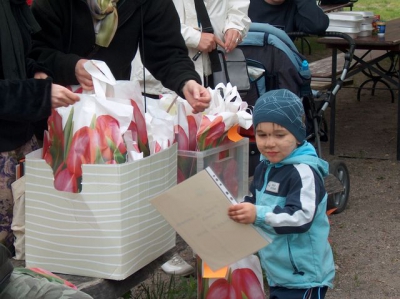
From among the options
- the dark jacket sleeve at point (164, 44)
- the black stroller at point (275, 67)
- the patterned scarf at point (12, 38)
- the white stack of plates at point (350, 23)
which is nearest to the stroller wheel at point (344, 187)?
the black stroller at point (275, 67)

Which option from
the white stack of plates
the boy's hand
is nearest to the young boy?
Answer: the boy's hand

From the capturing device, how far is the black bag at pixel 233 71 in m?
5.04

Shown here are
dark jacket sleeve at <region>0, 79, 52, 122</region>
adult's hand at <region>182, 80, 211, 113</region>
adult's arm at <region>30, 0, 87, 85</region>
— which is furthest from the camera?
adult's hand at <region>182, 80, 211, 113</region>

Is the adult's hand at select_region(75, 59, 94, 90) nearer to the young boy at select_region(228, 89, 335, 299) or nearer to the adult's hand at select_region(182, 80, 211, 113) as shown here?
the adult's hand at select_region(182, 80, 211, 113)

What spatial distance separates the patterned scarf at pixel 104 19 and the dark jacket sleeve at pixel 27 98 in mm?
616

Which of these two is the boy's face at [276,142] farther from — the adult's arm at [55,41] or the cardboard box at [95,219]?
the adult's arm at [55,41]

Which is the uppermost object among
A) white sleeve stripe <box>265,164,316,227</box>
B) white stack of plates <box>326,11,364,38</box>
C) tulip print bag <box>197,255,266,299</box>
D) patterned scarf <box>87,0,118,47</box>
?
patterned scarf <box>87,0,118,47</box>

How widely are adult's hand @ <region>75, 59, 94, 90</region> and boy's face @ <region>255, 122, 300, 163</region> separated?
662 mm

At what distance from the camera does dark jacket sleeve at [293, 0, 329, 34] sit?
605 cm

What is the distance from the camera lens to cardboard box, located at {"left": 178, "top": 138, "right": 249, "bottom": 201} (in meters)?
3.54

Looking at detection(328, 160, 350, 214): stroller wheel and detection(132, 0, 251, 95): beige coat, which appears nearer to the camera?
detection(132, 0, 251, 95): beige coat

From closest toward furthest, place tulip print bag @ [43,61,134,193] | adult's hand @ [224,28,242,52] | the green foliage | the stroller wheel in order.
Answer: tulip print bag @ [43,61,134,193] → the green foliage → adult's hand @ [224,28,242,52] → the stroller wheel

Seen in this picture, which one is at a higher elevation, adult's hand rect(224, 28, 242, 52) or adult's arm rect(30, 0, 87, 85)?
adult's arm rect(30, 0, 87, 85)

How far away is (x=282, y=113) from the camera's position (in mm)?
3062
